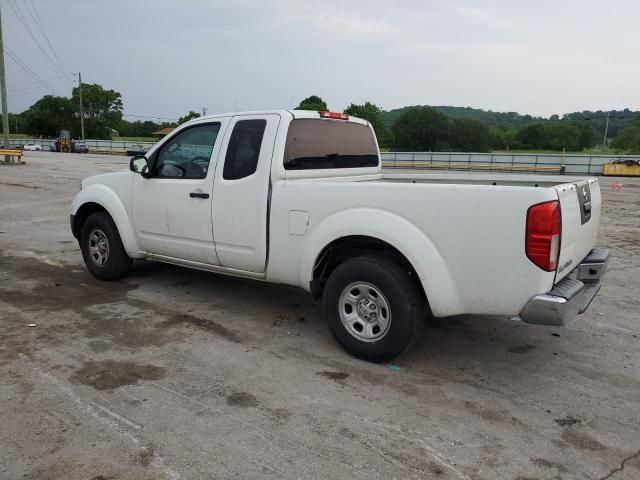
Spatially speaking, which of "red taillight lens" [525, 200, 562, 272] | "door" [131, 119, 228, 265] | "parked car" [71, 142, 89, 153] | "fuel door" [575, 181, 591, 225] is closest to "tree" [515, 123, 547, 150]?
"parked car" [71, 142, 89, 153]

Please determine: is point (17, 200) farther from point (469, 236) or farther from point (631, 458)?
point (631, 458)

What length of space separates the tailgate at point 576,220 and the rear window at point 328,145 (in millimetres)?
2139

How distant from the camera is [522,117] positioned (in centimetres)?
12244

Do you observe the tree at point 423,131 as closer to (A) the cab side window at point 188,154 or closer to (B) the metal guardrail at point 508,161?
(B) the metal guardrail at point 508,161

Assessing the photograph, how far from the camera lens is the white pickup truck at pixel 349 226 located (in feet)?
10.6

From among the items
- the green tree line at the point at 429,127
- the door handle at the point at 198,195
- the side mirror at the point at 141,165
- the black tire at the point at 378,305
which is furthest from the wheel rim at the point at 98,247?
the green tree line at the point at 429,127

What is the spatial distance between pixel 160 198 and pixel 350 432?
10.4 feet

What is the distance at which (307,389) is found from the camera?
3.50m

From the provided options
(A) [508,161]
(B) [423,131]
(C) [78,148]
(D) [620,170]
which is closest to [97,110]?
(C) [78,148]

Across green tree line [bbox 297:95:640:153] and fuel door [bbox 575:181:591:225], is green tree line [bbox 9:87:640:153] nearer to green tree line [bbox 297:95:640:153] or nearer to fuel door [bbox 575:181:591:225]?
green tree line [bbox 297:95:640:153]

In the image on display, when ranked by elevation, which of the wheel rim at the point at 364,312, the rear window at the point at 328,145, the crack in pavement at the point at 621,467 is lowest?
the crack in pavement at the point at 621,467

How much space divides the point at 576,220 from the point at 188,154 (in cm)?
346

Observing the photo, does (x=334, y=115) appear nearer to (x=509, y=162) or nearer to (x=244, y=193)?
(x=244, y=193)

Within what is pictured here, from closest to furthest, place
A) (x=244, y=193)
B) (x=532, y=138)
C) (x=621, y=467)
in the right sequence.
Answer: (x=621, y=467) → (x=244, y=193) → (x=532, y=138)
